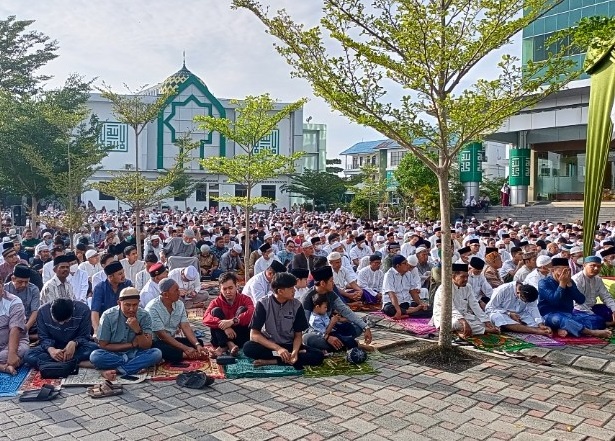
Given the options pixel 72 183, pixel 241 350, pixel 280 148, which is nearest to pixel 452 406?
pixel 241 350

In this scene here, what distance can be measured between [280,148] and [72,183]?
25883mm

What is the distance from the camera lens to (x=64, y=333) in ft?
19.7

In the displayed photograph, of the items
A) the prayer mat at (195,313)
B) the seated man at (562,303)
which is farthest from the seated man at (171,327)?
the seated man at (562,303)

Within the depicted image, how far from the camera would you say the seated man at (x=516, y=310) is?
761cm

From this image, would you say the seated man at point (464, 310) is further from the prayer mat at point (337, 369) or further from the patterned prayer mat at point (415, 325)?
the prayer mat at point (337, 369)

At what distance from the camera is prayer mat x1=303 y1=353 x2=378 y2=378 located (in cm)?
588

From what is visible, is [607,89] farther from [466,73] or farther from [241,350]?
[241,350]

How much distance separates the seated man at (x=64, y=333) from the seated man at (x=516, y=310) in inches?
201

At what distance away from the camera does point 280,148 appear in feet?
131

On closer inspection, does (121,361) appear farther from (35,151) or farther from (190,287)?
(35,151)

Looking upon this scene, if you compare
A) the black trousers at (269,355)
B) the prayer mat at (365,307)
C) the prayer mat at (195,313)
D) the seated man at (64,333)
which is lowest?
the prayer mat at (195,313)

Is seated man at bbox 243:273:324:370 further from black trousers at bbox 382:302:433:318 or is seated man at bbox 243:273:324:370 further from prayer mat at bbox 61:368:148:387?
black trousers at bbox 382:302:433:318

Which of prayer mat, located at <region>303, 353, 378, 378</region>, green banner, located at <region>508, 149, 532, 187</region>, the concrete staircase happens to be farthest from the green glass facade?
prayer mat, located at <region>303, 353, 378, 378</region>

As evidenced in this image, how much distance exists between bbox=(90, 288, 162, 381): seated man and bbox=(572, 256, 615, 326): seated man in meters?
5.86
